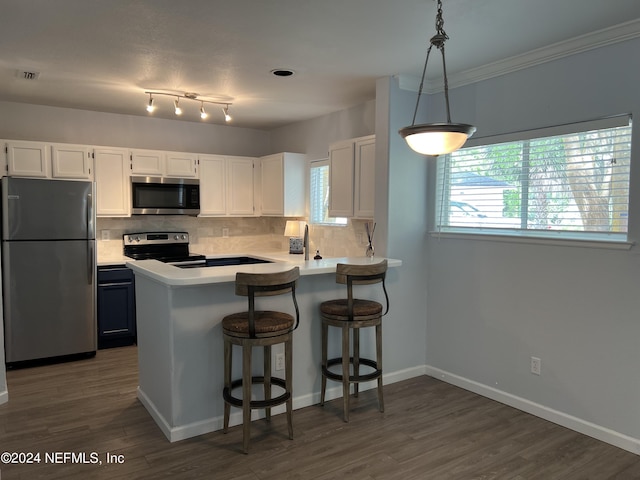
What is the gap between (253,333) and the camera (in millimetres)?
2625

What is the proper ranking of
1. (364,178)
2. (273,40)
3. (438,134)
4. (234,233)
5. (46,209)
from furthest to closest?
(234,233), (46,209), (364,178), (273,40), (438,134)

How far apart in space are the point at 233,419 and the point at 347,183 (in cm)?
220

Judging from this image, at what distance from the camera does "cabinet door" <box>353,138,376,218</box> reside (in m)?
3.91

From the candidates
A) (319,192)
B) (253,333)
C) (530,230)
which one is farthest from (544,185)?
(319,192)

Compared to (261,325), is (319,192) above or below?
above

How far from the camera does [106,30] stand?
274 cm

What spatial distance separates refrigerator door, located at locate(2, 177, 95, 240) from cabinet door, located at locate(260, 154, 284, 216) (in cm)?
195

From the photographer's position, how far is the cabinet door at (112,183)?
189 inches

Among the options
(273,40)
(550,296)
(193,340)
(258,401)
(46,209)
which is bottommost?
(258,401)

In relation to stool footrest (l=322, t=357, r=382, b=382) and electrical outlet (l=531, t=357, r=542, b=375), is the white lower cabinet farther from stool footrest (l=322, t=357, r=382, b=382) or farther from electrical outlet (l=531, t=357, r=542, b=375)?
electrical outlet (l=531, t=357, r=542, b=375)

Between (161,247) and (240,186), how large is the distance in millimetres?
1178

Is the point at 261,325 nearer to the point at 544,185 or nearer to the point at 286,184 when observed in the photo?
the point at 544,185

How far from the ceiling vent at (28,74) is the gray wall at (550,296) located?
10.6 ft

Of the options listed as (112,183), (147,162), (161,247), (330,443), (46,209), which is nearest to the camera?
(330,443)
